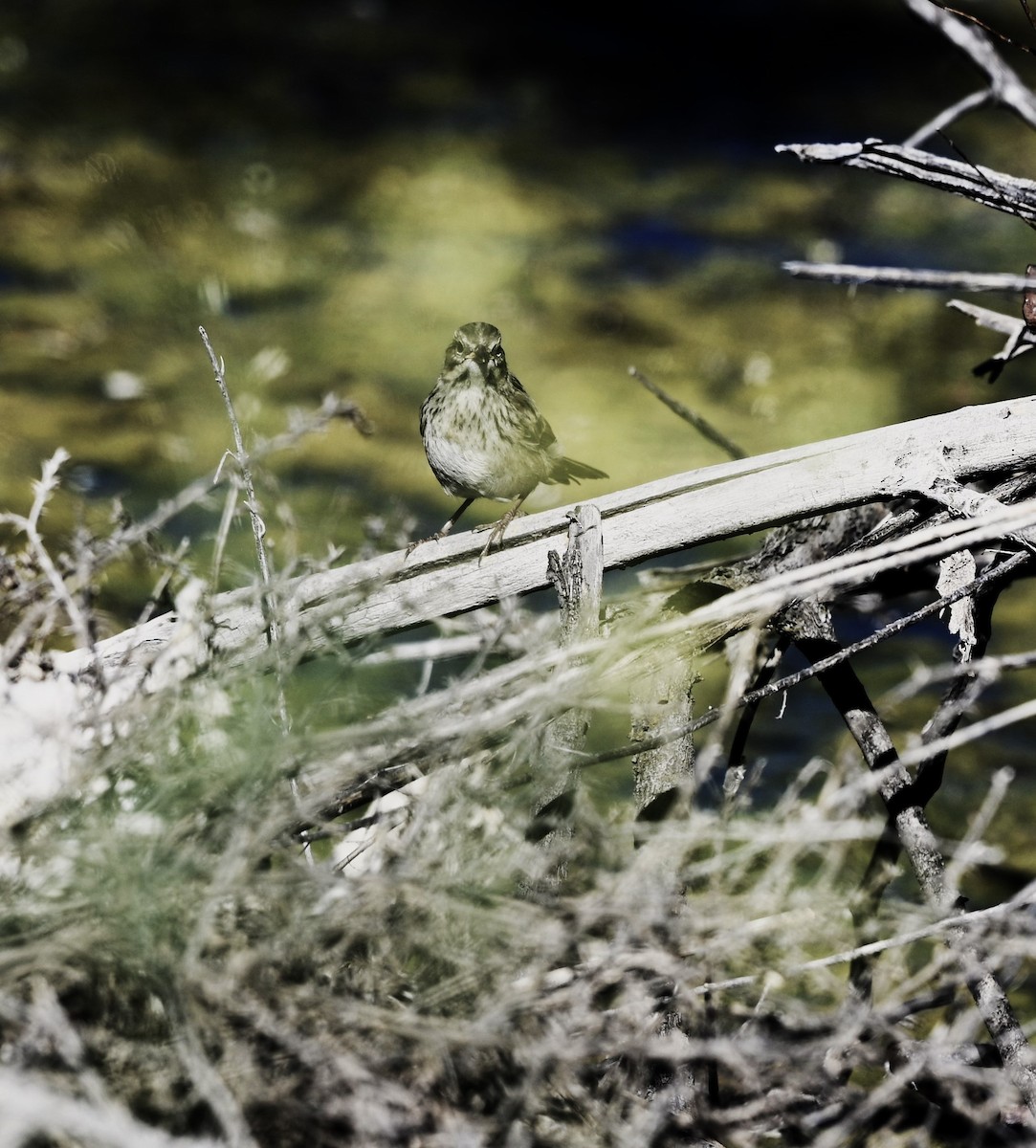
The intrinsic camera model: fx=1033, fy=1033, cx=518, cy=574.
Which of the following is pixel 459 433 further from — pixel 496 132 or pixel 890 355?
pixel 890 355

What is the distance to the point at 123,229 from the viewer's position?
4.67m

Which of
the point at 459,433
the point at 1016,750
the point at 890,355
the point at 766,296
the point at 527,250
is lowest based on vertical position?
the point at 1016,750

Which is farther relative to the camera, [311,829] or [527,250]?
[527,250]

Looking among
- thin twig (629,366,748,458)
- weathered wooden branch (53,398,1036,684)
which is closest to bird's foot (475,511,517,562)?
weathered wooden branch (53,398,1036,684)

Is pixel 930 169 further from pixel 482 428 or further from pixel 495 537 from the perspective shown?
pixel 482 428

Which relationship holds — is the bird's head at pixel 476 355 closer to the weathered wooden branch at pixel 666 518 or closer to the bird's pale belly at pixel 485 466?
the bird's pale belly at pixel 485 466

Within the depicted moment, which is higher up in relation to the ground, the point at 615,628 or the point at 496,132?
the point at 496,132

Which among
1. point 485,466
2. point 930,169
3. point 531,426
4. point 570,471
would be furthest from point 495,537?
point 930,169

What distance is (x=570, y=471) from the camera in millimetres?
3848

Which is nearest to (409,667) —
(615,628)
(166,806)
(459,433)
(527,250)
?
(459,433)

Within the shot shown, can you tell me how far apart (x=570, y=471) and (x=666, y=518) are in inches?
51.3

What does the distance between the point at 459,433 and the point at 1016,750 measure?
3233 mm

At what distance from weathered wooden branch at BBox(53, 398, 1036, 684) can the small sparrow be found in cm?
86

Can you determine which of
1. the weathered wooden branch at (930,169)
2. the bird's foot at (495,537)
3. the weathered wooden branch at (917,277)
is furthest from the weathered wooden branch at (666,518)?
the weathered wooden branch at (917,277)
